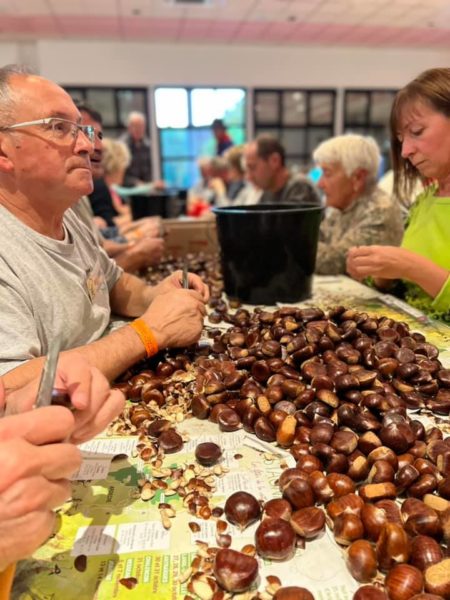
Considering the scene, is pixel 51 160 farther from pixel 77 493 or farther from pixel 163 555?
pixel 163 555

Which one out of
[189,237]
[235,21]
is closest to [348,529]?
[189,237]

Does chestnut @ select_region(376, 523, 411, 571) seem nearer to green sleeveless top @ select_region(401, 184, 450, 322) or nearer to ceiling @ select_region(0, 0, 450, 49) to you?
green sleeveless top @ select_region(401, 184, 450, 322)

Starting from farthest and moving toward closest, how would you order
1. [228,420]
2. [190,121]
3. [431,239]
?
[190,121]
[431,239]
[228,420]

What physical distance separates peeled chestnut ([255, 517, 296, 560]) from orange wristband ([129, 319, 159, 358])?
60cm

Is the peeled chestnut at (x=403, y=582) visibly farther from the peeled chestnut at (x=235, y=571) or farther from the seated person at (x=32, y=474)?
the seated person at (x=32, y=474)

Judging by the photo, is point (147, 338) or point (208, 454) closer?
point (208, 454)

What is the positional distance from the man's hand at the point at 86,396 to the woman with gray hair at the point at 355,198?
5.91ft

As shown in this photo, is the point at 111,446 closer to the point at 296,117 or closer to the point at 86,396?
the point at 86,396

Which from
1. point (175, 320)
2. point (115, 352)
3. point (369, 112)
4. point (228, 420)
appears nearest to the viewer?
point (228, 420)

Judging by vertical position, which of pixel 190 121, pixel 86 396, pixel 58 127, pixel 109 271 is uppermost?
pixel 190 121

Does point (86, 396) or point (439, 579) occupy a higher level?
point (86, 396)

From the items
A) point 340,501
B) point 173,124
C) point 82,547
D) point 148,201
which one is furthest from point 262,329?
point 173,124

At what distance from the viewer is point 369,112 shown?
9.25 m

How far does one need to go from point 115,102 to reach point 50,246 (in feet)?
26.6
